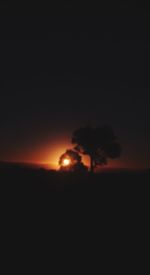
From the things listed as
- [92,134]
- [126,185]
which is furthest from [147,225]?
[92,134]

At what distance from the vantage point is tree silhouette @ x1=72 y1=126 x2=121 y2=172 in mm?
42809

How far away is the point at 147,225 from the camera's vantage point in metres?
12.7

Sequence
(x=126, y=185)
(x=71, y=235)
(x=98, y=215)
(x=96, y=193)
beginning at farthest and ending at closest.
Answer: (x=126, y=185) < (x=96, y=193) < (x=98, y=215) < (x=71, y=235)

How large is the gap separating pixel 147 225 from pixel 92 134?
103ft

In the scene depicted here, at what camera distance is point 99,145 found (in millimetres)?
43250

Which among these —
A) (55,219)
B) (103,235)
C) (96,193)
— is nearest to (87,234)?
(103,235)

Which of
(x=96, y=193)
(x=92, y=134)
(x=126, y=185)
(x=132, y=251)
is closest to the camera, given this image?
(x=132, y=251)

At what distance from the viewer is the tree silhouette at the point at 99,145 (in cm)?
4281

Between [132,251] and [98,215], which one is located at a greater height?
[98,215]

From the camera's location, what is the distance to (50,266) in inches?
343

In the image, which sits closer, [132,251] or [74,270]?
[74,270]

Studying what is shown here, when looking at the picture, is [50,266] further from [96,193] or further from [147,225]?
[96,193]

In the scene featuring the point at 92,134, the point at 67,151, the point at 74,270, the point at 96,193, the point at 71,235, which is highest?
the point at 92,134

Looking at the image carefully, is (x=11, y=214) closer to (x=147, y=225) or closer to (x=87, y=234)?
(x=87, y=234)
